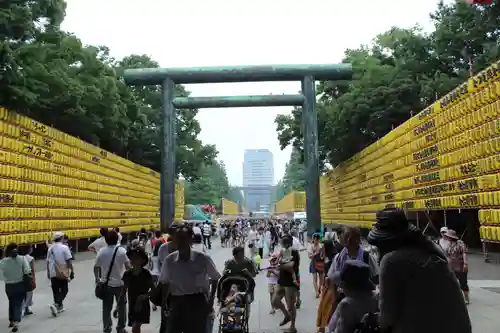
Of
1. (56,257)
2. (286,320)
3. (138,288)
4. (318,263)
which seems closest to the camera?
(138,288)

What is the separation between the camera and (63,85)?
59.3ft

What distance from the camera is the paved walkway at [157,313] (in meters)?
7.75

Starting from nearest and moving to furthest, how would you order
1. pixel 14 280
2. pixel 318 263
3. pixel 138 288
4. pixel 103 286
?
1. pixel 138 288
2. pixel 103 286
3. pixel 14 280
4. pixel 318 263

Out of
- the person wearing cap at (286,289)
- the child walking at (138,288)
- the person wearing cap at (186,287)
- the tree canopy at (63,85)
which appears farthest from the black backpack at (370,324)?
the tree canopy at (63,85)

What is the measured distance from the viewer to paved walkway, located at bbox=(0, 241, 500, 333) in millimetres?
7746

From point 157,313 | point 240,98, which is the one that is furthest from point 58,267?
point 240,98

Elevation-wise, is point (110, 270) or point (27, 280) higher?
point (110, 270)

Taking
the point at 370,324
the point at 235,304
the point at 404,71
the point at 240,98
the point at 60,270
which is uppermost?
the point at 404,71

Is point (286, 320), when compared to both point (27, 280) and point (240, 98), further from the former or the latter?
point (240, 98)

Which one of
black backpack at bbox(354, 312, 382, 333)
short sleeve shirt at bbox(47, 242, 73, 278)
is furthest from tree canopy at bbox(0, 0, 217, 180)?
black backpack at bbox(354, 312, 382, 333)

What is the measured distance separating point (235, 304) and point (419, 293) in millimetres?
3311

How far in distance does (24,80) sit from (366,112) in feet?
55.2

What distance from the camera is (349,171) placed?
30.2 metres

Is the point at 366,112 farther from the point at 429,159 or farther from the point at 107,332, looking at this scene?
the point at 107,332
